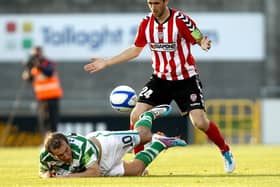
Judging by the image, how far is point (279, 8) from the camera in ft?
92.8

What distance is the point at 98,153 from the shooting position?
11375 millimetres

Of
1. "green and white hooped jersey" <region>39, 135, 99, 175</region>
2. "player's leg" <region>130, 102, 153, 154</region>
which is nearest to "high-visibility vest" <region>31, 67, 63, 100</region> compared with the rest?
"player's leg" <region>130, 102, 153, 154</region>

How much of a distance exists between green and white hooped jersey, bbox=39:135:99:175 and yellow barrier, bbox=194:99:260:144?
1529 centimetres

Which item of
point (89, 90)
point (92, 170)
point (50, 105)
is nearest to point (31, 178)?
point (92, 170)

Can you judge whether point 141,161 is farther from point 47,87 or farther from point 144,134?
point 47,87

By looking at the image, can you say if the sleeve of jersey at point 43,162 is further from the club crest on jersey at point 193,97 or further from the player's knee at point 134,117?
the club crest on jersey at point 193,97

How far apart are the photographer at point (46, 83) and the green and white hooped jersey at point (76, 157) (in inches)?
460

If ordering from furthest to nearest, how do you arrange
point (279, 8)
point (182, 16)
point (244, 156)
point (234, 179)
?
1. point (279, 8)
2. point (244, 156)
3. point (182, 16)
4. point (234, 179)

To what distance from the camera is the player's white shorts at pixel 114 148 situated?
37.8ft

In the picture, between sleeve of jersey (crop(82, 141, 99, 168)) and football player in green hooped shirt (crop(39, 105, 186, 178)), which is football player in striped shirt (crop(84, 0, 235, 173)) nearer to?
football player in green hooped shirt (crop(39, 105, 186, 178))

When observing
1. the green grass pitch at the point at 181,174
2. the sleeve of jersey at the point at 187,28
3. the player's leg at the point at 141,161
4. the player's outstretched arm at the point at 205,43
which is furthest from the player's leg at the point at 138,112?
the player's outstretched arm at the point at 205,43

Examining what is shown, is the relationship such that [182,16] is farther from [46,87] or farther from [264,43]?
[264,43]

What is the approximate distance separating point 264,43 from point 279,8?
106 cm

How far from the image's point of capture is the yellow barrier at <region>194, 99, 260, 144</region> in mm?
26766
